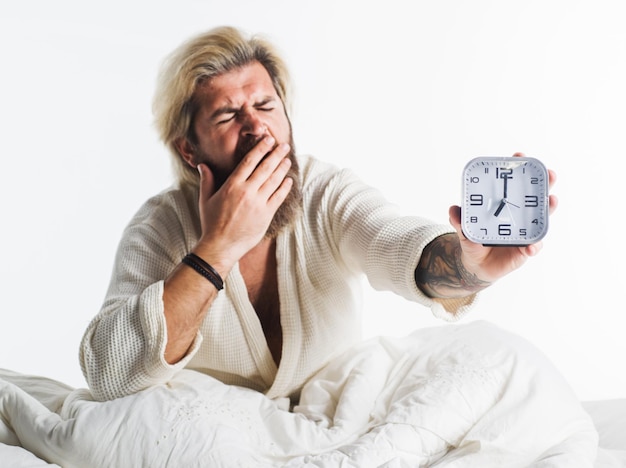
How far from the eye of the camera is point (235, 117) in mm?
2010

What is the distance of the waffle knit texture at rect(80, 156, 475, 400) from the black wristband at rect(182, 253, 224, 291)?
0.15 metres

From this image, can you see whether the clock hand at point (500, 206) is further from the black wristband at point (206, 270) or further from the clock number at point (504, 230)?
the black wristband at point (206, 270)

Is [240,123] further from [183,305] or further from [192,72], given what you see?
[183,305]

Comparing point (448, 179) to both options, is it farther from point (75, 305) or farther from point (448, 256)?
point (448, 256)

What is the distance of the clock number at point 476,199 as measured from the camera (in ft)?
4.82

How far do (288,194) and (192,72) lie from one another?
0.39 meters

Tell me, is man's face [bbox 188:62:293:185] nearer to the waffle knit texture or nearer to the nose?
the nose

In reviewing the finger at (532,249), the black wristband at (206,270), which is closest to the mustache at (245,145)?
the black wristband at (206,270)

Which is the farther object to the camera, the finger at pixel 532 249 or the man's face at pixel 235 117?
the man's face at pixel 235 117

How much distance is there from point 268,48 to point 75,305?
162cm

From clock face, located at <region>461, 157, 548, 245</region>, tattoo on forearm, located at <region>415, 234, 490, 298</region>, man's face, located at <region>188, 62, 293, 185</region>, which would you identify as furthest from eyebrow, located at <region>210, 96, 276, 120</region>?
clock face, located at <region>461, 157, 548, 245</region>

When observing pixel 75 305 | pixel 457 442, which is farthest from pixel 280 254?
pixel 75 305

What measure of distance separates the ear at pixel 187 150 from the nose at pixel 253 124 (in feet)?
0.69

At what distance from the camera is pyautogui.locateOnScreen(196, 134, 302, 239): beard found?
1987mm
